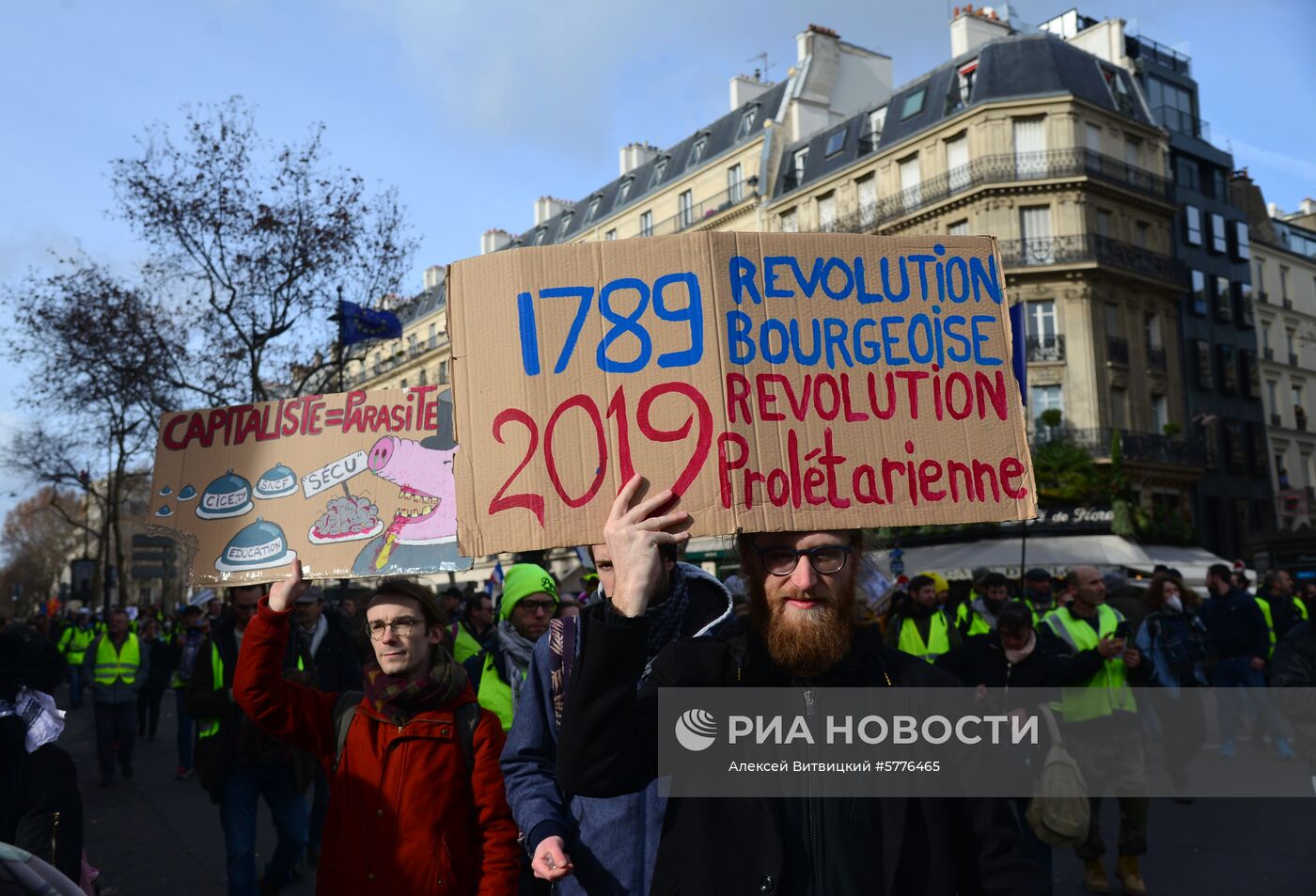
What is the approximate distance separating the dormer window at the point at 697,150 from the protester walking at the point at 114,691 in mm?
35634

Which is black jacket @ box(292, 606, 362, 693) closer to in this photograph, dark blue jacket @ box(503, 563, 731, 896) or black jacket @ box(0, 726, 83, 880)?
black jacket @ box(0, 726, 83, 880)

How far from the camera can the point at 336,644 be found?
25.7 feet

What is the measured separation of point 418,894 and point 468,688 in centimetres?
68

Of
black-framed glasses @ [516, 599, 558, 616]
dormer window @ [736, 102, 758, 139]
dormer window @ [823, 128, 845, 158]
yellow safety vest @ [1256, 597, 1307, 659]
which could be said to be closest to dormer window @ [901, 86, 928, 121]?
dormer window @ [823, 128, 845, 158]

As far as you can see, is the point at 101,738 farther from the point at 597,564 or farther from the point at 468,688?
the point at 597,564

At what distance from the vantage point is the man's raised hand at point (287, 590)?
3660 millimetres

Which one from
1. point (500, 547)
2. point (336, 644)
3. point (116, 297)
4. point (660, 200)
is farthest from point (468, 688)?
point (660, 200)

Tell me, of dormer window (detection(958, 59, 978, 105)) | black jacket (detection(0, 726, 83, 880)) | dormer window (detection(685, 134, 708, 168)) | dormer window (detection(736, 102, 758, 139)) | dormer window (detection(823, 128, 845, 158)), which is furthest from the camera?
dormer window (detection(685, 134, 708, 168))

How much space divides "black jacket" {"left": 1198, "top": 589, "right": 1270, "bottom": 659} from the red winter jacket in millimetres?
9304

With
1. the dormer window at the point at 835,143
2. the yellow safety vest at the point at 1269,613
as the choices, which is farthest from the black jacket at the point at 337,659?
the dormer window at the point at 835,143

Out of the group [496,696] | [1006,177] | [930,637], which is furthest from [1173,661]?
[1006,177]

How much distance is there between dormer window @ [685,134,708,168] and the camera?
45625 millimetres

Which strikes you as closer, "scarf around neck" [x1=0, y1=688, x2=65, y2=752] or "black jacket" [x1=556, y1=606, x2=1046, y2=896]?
"black jacket" [x1=556, y1=606, x2=1046, y2=896]

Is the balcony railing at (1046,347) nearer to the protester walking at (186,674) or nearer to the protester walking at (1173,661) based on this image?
the protester walking at (186,674)
